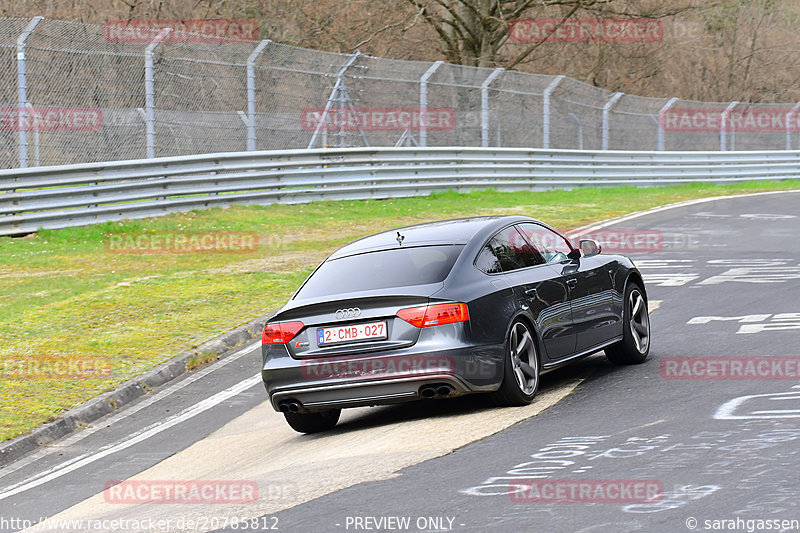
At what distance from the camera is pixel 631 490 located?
585 cm

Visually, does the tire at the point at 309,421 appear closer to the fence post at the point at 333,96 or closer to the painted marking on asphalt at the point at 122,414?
the painted marking on asphalt at the point at 122,414


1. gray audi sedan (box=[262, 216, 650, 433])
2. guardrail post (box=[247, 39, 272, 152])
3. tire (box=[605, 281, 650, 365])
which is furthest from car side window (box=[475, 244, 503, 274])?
guardrail post (box=[247, 39, 272, 152])

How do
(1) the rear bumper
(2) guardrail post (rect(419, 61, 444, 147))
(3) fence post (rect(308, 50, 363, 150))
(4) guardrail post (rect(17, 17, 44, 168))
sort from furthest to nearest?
(2) guardrail post (rect(419, 61, 444, 147))
(3) fence post (rect(308, 50, 363, 150))
(4) guardrail post (rect(17, 17, 44, 168))
(1) the rear bumper

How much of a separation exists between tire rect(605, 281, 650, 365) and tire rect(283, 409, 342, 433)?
254cm

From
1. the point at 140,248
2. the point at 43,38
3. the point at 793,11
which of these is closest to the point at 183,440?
the point at 140,248

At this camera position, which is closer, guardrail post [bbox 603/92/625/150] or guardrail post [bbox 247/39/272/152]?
guardrail post [bbox 247/39/272/152]

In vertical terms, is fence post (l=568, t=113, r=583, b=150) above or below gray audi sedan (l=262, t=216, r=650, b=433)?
above

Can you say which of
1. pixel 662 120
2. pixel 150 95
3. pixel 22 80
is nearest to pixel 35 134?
pixel 22 80

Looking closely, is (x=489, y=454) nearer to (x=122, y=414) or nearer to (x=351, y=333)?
(x=351, y=333)

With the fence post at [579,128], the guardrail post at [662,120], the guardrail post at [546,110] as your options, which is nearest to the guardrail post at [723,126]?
the guardrail post at [662,120]

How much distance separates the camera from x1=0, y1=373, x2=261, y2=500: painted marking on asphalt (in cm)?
791

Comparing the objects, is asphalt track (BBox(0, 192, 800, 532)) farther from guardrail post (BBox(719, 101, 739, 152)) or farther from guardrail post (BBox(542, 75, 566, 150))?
guardrail post (BBox(719, 101, 739, 152))

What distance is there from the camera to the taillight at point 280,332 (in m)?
8.09

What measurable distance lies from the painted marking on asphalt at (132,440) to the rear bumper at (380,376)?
1371 millimetres
